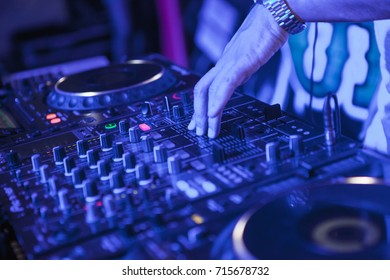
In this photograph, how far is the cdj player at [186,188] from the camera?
0.87 metres

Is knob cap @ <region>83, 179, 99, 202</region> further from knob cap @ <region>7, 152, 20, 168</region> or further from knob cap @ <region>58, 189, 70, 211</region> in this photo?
knob cap @ <region>7, 152, 20, 168</region>

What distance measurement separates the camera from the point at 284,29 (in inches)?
50.1

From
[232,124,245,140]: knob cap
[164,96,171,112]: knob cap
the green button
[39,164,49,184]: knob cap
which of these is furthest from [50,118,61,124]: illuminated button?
[232,124,245,140]: knob cap

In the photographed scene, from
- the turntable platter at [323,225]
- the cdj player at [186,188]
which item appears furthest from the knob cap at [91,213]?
the turntable platter at [323,225]

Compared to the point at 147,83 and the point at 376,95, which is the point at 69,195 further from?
the point at 376,95

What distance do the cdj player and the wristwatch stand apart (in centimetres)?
16

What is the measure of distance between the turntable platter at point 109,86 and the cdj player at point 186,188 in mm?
61

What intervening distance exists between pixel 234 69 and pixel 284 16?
14cm

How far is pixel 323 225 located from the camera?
0.89 m

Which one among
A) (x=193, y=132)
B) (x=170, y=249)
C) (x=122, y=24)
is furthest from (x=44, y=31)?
(x=170, y=249)

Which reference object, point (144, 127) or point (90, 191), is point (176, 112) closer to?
point (144, 127)
